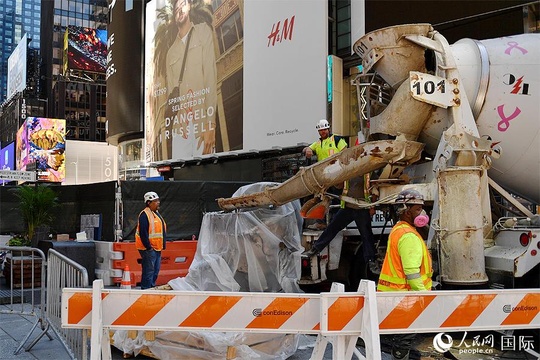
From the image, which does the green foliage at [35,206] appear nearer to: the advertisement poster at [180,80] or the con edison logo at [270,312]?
the advertisement poster at [180,80]

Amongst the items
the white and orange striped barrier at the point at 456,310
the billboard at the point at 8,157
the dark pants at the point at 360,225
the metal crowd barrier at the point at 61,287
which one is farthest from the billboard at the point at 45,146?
the white and orange striped barrier at the point at 456,310

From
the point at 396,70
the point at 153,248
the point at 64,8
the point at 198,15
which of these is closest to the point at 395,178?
the point at 396,70

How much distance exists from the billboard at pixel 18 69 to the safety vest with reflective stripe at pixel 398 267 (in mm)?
85325

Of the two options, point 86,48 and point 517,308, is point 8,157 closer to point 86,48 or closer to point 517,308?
point 86,48

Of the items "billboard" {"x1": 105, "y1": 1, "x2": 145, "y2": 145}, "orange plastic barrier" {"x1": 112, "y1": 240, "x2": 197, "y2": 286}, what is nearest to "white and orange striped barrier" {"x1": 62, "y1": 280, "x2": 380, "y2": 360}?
"orange plastic barrier" {"x1": 112, "y1": 240, "x2": 197, "y2": 286}

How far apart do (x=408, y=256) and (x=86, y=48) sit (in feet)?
223

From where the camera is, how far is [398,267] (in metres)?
4.14

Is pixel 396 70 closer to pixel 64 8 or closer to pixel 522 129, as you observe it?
pixel 522 129

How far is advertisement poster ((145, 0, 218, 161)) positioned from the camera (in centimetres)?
1950

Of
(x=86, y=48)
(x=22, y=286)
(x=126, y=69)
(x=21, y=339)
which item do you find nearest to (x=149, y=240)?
(x=22, y=286)

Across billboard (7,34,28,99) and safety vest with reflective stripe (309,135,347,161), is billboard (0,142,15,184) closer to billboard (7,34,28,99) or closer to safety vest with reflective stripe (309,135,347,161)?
billboard (7,34,28,99)

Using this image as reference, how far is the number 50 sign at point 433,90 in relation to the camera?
Result: 558 cm

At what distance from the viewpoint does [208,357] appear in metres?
5.07

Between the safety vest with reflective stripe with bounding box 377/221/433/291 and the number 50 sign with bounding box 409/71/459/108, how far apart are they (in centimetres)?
192
